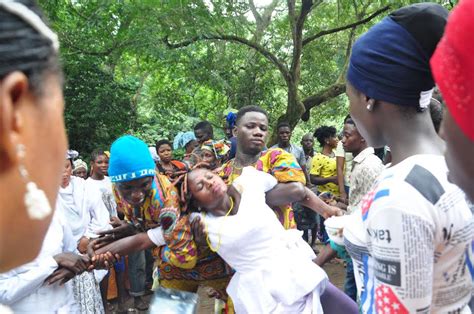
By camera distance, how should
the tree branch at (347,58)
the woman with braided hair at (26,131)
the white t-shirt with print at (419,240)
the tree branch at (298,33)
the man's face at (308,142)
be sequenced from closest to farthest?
1. the woman with braided hair at (26,131)
2. the white t-shirt with print at (419,240)
3. the man's face at (308,142)
4. the tree branch at (298,33)
5. the tree branch at (347,58)

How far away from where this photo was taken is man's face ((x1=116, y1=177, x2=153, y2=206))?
2.93 meters

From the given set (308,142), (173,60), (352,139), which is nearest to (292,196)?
(352,139)

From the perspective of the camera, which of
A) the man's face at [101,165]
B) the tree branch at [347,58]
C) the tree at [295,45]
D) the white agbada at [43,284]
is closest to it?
the white agbada at [43,284]

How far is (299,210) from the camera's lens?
7.00 m

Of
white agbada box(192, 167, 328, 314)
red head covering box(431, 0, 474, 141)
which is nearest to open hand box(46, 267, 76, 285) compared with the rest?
white agbada box(192, 167, 328, 314)

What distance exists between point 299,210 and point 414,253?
5.85 metres

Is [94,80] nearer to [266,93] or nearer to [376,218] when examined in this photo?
[266,93]

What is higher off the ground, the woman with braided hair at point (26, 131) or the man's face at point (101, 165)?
the woman with braided hair at point (26, 131)

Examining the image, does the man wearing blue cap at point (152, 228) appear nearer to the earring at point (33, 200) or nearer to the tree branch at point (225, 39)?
the earring at point (33, 200)

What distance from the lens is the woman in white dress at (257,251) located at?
267 centimetres

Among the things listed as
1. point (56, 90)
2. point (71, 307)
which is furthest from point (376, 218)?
point (71, 307)

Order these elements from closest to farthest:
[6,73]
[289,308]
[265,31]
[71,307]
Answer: [6,73], [289,308], [71,307], [265,31]

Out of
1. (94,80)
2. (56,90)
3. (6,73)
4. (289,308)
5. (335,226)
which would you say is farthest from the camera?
(94,80)

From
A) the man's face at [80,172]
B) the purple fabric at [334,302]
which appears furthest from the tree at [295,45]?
the purple fabric at [334,302]
